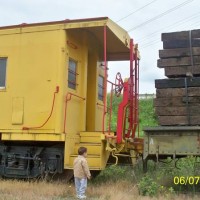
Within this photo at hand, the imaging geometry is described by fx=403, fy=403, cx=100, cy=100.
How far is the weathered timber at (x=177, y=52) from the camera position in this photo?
7.87 metres

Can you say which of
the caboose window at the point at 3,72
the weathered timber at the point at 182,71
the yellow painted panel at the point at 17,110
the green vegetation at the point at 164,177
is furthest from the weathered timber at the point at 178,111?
the caboose window at the point at 3,72

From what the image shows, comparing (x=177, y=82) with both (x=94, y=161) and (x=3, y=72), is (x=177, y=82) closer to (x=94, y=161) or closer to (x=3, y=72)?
(x=94, y=161)

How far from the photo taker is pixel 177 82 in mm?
7719

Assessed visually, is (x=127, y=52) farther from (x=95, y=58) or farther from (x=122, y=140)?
(x=122, y=140)

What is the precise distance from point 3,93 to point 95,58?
2.62 metres

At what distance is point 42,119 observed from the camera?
29.0ft

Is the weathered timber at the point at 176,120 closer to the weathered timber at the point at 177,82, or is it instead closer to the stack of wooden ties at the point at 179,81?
the stack of wooden ties at the point at 179,81

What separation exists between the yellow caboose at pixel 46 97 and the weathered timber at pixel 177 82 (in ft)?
4.48

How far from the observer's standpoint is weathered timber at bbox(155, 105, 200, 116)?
7.45 m

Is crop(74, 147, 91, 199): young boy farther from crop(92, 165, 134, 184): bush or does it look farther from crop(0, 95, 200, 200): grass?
crop(92, 165, 134, 184): bush

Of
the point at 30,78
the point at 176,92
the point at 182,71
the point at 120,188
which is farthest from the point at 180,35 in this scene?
the point at 30,78

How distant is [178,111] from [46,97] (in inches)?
117

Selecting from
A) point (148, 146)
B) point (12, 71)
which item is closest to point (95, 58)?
point (12, 71)

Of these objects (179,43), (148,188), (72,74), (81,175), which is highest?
(179,43)
